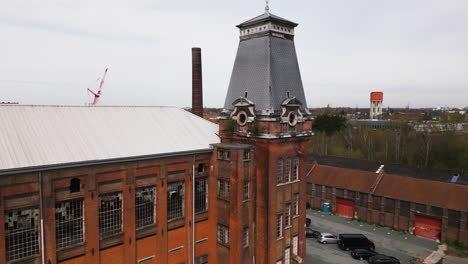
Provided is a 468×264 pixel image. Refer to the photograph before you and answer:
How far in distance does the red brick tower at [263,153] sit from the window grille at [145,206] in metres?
5.09

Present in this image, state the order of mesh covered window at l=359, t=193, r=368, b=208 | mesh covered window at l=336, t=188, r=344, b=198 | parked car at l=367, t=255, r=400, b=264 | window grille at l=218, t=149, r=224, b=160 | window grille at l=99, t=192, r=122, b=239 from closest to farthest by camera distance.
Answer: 1. window grille at l=99, t=192, r=122, b=239
2. window grille at l=218, t=149, r=224, b=160
3. parked car at l=367, t=255, r=400, b=264
4. mesh covered window at l=359, t=193, r=368, b=208
5. mesh covered window at l=336, t=188, r=344, b=198

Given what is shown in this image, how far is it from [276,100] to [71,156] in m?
14.9

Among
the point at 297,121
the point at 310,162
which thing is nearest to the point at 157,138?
the point at 297,121

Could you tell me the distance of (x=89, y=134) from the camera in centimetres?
2081

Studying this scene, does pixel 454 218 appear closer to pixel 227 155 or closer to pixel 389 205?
pixel 389 205

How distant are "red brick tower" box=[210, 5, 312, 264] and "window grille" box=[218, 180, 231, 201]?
0.26 feet

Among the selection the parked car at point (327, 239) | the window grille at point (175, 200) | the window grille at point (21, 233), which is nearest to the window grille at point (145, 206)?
the window grille at point (175, 200)

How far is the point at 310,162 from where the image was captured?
56.1 metres

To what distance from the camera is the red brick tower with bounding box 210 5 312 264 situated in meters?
23.1

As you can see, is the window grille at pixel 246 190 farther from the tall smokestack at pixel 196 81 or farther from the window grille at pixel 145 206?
the tall smokestack at pixel 196 81

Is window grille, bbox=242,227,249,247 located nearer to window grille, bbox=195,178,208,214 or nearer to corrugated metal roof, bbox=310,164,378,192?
window grille, bbox=195,178,208,214

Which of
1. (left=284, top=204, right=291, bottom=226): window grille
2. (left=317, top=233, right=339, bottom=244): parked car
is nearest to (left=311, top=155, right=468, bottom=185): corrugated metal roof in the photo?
(left=317, top=233, right=339, bottom=244): parked car

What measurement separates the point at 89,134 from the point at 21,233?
699 centimetres

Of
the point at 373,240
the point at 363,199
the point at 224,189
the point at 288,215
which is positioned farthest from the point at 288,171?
the point at 363,199
